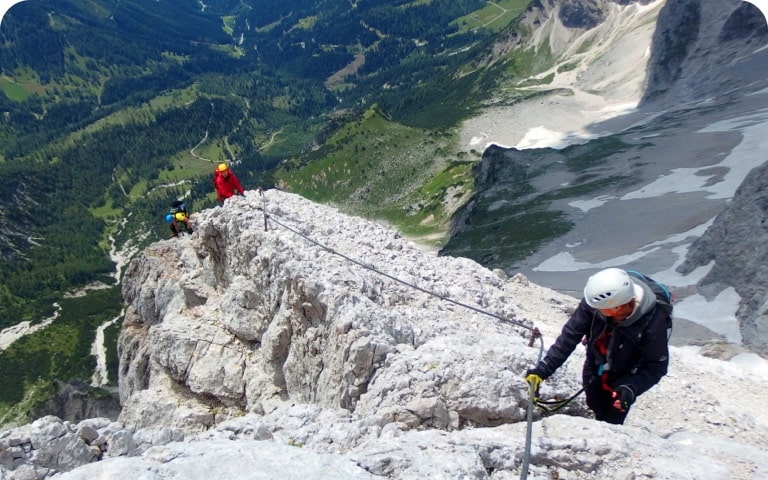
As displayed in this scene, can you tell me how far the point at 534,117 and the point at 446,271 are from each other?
140m

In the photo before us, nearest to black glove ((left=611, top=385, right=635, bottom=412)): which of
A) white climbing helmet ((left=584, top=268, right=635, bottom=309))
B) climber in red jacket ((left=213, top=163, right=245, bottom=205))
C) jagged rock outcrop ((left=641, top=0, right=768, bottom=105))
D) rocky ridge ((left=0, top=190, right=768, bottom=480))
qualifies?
rocky ridge ((left=0, top=190, right=768, bottom=480))

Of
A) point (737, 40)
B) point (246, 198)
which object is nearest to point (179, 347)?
point (246, 198)

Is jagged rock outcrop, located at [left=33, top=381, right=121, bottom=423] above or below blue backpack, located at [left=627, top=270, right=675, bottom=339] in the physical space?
below

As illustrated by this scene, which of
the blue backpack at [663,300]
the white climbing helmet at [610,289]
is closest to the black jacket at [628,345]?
the blue backpack at [663,300]

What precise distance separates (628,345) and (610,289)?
1297 mm

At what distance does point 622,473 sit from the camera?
9047 mm

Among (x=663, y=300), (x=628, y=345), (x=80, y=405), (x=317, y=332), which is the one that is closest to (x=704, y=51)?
(x=80, y=405)

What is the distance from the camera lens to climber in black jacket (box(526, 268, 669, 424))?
8.69m

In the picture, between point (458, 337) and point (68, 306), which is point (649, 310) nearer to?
point (458, 337)

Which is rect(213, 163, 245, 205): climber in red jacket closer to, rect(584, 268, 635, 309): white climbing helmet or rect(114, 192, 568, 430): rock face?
rect(114, 192, 568, 430): rock face

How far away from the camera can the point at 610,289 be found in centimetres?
859

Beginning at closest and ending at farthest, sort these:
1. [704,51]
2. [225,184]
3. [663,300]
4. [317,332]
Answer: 1. [663,300]
2. [317,332]
3. [225,184]
4. [704,51]

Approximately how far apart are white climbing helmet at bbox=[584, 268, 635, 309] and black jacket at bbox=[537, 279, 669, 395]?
0.46 meters

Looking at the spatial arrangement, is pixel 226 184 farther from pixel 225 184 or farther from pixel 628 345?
pixel 628 345
